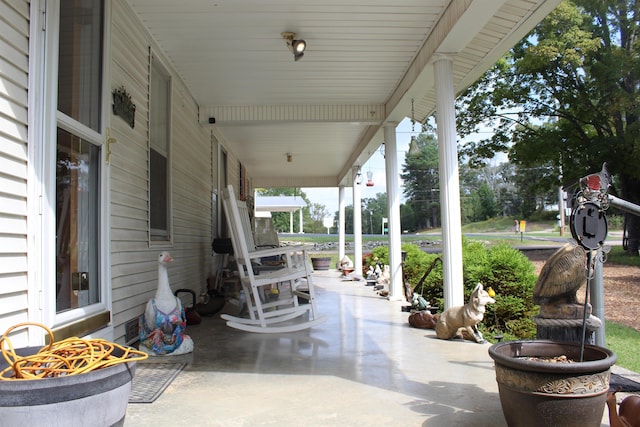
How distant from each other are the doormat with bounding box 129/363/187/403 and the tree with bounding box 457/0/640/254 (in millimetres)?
11683

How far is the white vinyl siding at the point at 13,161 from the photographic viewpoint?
2141mm

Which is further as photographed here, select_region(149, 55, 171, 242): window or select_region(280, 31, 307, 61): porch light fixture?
select_region(149, 55, 171, 242): window

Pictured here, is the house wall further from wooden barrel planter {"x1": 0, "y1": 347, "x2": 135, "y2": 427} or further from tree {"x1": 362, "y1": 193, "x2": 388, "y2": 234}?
tree {"x1": 362, "y1": 193, "x2": 388, "y2": 234}

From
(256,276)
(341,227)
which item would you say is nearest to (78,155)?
(256,276)

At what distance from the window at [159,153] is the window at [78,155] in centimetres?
128

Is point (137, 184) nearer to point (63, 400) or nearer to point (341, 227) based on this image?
point (63, 400)

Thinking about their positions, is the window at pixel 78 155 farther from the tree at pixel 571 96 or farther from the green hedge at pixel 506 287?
the tree at pixel 571 96

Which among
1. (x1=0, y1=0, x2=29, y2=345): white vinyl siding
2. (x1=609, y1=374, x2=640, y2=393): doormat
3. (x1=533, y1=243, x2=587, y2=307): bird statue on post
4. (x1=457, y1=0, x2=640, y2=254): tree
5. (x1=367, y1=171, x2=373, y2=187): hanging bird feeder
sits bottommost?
(x1=609, y1=374, x2=640, y2=393): doormat

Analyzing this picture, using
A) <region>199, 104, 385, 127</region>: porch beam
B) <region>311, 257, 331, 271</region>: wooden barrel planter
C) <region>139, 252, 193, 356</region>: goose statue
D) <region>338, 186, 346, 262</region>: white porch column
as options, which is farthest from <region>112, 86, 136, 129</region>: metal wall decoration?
<region>311, 257, 331, 271</region>: wooden barrel planter

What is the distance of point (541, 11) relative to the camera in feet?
11.9

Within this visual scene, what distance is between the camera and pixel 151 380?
115 inches

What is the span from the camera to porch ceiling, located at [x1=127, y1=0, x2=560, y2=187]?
3875mm

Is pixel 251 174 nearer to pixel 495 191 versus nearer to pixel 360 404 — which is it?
pixel 360 404

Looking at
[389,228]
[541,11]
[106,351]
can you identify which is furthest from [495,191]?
[106,351]
